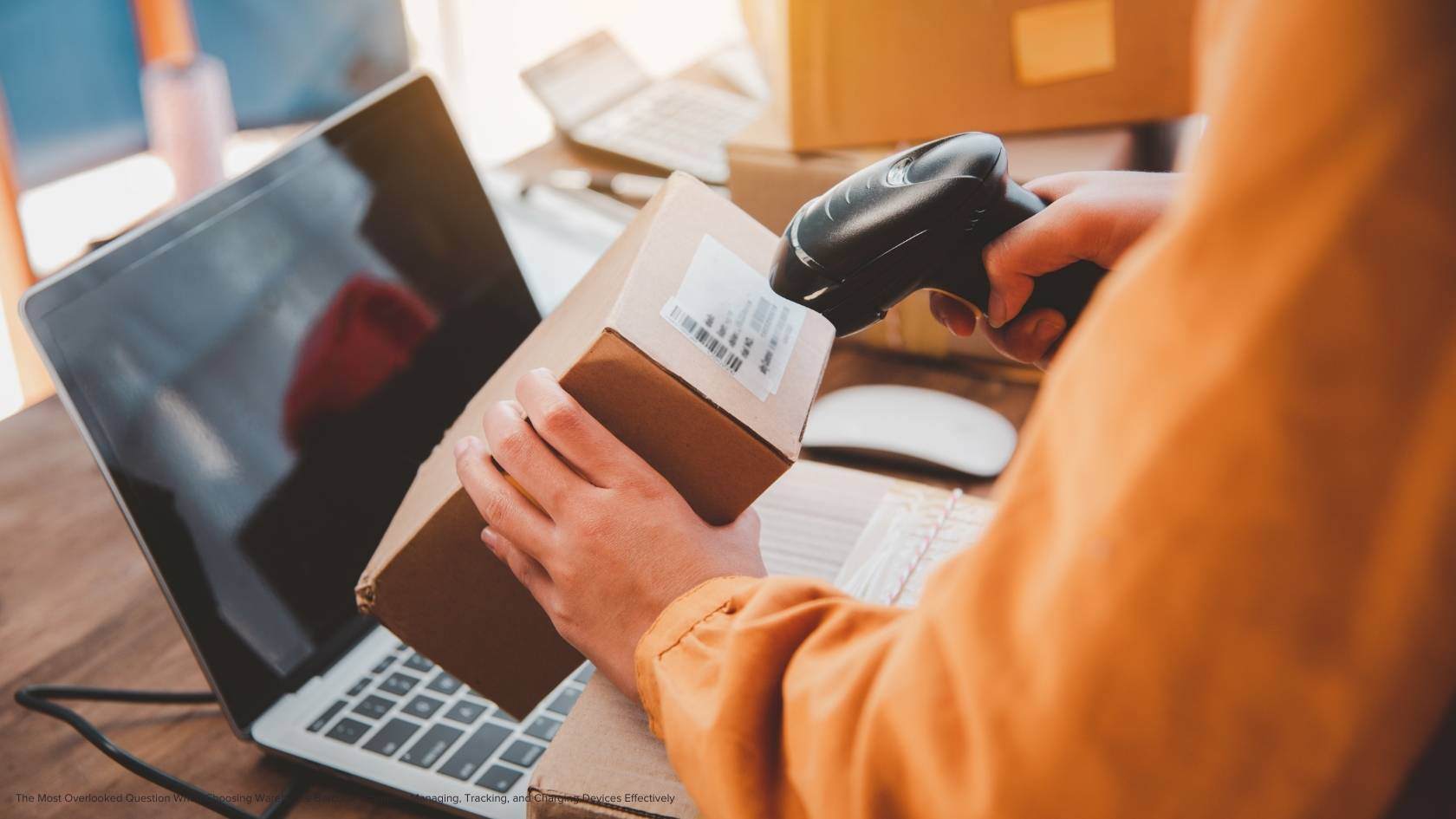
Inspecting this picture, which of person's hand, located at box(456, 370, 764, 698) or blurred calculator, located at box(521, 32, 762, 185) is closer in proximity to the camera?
person's hand, located at box(456, 370, 764, 698)

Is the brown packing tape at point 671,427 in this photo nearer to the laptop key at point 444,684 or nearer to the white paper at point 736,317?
the white paper at point 736,317

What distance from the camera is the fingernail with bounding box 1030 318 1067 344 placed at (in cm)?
68

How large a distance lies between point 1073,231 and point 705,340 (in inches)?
9.9

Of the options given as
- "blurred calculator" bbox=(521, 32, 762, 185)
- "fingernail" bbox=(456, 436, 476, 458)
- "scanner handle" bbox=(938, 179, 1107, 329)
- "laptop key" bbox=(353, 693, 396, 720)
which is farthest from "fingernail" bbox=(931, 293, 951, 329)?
"blurred calculator" bbox=(521, 32, 762, 185)

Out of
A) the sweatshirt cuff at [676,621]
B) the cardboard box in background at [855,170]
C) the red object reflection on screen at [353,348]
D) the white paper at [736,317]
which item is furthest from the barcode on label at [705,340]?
the cardboard box in background at [855,170]

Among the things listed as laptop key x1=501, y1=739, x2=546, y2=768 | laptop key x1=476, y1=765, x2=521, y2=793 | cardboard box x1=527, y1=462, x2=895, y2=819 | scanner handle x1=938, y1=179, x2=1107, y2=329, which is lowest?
laptop key x1=501, y1=739, x2=546, y2=768

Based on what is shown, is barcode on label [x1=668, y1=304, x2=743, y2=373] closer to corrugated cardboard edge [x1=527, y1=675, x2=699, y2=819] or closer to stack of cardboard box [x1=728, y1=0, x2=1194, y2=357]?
corrugated cardboard edge [x1=527, y1=675, x2=699, y2=819]

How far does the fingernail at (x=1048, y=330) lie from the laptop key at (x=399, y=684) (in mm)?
Answer: 467

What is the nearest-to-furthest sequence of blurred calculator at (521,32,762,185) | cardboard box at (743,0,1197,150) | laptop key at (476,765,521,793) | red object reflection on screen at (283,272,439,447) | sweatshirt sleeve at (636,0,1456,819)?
sweatshirt sleeve at (636,0,1456,819) → laptop key at (476,765,521,793) → red object reflection on screen at (283,272,439,447) → cardboard box at (743,0,1197,150) → blurred calculator at (521,32,762,185)

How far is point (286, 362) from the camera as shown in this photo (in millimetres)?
694

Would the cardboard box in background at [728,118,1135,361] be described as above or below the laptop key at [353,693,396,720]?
above

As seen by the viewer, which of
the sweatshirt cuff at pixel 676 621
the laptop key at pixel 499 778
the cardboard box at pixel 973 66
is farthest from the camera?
the cardboard box at pixel 973 66

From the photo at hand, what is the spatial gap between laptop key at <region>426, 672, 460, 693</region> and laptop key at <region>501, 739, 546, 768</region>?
0.21 ft

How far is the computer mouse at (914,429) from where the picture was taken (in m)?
0.83
